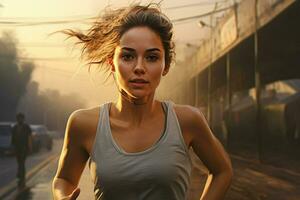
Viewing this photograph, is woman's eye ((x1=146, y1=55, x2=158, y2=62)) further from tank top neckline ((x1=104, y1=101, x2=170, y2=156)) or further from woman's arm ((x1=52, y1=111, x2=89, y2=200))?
woman's arm ((x1=52, y1=111, x2=89, y2=200))

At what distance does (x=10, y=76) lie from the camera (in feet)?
256

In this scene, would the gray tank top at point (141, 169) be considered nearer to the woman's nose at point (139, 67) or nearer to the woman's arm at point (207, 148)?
the woman's arm at point (207, 148)

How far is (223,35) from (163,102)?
2432 centimetres

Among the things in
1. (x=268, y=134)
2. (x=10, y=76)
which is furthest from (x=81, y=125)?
(x=10, y=76)

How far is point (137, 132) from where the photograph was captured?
1976mm

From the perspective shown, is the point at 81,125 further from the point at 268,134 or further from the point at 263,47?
the point at 268,134

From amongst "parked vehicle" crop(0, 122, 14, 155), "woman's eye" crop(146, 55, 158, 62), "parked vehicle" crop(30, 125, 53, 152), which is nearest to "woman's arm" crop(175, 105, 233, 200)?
"woman's eye" crop(146, 55, 158, 62)

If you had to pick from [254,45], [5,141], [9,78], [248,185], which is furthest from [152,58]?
[9,78]

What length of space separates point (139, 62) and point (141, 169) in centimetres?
37

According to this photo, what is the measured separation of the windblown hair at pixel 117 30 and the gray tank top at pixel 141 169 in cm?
33

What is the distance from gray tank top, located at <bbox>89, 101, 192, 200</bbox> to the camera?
1.86 meters

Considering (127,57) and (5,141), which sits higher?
(127,57)

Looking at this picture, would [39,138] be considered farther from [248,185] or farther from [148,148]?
[148,148]

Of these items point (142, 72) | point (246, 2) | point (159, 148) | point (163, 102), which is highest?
point (246, 2)
